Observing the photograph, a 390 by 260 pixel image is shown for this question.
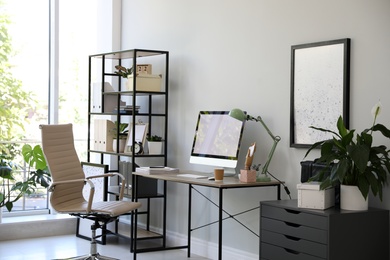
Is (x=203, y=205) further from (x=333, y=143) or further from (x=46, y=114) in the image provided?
(x=46, y=114)

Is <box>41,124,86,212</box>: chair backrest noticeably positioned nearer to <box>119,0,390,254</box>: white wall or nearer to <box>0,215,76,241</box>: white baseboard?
<box>119,0,390,254</box>: white wall

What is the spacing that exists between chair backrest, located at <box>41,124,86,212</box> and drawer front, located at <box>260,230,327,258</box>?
5.37 ft

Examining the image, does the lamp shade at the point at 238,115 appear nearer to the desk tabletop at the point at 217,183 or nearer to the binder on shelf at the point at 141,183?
the desk tabletop at the point at 217,183

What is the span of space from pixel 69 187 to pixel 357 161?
2.43m

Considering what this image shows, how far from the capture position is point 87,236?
609 cm

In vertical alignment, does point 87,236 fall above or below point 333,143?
below

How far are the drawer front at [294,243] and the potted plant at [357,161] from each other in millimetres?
307

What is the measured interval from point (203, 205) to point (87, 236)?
130 centimetres

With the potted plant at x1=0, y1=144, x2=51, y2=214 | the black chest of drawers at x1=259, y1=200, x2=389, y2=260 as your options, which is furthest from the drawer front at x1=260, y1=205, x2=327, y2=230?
the potted plant at x1=0, y1=144, x2=51, y2=214

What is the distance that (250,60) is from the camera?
16.4 feet

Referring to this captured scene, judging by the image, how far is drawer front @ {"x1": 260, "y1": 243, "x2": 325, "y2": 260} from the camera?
3.85m

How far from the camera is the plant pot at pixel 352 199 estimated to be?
380 cm

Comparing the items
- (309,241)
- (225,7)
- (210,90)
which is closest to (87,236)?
(210,90)

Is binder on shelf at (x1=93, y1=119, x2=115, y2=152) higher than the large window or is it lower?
lower
